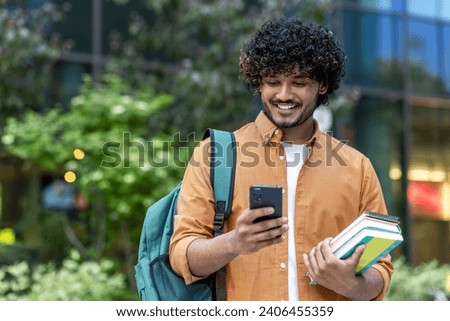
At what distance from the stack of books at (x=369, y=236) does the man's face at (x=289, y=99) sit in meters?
0.47

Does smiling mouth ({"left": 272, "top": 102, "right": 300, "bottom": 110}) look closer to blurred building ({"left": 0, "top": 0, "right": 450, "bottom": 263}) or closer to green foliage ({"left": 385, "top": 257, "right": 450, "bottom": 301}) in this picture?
green foliage ({"left": 385, "top": 257, "right": 450, "bottom": 301})

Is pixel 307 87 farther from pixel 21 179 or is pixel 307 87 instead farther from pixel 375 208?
pixel 21 179

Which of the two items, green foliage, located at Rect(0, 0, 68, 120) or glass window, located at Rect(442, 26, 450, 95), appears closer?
green foliage, located at Rect(0, 0, 68, 120)

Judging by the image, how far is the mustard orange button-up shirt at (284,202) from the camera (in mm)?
3084

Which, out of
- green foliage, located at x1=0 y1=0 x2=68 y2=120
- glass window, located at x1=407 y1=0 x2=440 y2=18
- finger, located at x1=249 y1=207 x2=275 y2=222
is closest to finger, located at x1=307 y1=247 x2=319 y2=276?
finger, located at x1=249 y1=207 x2=275 y2=222

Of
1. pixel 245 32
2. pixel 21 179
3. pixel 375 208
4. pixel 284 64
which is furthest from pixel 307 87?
pixel 21 179

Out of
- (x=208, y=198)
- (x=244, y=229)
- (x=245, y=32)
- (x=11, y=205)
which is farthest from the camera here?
(x=11, y=205)

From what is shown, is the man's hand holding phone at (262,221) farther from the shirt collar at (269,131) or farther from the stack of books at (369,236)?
the shirt collar at (269,131)

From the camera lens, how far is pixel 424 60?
15.0 m

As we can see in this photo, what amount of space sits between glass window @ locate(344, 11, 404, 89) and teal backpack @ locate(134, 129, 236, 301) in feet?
36.6

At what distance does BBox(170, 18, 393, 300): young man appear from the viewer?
3029 mm

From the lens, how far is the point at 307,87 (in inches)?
125

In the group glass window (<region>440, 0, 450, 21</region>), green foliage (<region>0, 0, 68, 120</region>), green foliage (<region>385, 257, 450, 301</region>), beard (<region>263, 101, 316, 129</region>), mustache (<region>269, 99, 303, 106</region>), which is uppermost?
glass window (<region>440, 0, 450, 21</region>)
